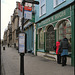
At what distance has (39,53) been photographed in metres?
13.1

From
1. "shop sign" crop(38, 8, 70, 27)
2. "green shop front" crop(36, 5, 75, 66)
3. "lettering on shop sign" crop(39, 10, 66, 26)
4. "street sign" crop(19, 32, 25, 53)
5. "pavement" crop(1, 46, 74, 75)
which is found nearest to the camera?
"street sign" crop(19, 32, 25, 53)

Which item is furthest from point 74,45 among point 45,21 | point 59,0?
point 45,21

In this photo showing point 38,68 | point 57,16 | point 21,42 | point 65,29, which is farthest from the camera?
point 57,16

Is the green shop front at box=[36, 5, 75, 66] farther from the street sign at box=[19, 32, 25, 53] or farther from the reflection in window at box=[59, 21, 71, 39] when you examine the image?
the street sign at box=[19, 32, 25, 53]

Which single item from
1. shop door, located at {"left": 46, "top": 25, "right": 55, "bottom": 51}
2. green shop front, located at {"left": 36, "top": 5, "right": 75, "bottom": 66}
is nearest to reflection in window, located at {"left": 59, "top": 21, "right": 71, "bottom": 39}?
green shop front, located at {"left": 36, "top": 5, "right": 75, "bottom": 66}

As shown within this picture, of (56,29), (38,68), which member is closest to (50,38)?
(56,29)

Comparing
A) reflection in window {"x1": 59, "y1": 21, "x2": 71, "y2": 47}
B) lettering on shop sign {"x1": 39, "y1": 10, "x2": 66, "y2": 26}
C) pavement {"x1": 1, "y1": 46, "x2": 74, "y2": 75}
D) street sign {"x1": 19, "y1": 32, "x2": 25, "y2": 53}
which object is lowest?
pavement {"x1": 1, "y1": 46, "x2": 74, "y2": 75}

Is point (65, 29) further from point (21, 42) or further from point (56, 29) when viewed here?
point (21, 42)

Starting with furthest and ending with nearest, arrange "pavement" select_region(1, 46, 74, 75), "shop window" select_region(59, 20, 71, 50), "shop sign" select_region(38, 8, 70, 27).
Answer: "shop window" select_region(59, 20, 71, 50) < "shop sign" select_region(38, 8, 70, 27) < "pavement" select_region(1, 46, 74, 75)

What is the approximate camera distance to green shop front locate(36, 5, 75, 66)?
24.8 ft

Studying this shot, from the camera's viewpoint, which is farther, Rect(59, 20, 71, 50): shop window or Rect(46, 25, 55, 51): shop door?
Rect(46, 25, 55, 51): shop door

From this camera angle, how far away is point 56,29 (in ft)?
31.8

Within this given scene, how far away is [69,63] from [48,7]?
583 centimetres

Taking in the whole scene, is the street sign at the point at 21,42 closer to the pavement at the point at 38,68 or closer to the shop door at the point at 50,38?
the pavement at the point at 38,68
